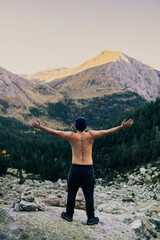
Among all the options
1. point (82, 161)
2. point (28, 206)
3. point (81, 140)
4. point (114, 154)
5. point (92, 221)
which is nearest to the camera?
point (82, 161)

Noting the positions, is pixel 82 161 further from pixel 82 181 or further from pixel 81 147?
pixel 82 181

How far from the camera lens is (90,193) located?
7234 millimetres

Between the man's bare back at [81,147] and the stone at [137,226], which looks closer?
the man's bare back at [81,147]

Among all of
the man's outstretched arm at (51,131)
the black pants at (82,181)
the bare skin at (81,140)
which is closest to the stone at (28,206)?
the black pants at (82,181)

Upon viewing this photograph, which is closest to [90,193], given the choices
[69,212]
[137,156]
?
[69,212]

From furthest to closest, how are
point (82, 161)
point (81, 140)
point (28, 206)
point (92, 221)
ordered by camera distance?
point (28, 206)
point (92, 221)
point (81, 140)
point (82, 161)

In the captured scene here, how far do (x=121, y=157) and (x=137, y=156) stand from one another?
226 inches

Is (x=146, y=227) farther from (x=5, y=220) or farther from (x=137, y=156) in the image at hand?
(x=137, y=156)

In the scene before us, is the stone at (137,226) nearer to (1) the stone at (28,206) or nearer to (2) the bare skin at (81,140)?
(2) the bare skin at (81,140)

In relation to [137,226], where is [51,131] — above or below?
above

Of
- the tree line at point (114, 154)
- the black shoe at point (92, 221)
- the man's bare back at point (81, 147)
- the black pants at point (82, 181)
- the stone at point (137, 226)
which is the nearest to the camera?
the black pants at point (82, 181)

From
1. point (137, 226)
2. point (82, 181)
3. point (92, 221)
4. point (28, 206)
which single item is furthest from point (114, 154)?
point (82, 181)

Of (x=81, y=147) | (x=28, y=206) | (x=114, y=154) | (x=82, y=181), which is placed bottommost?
(x=114, y=154)

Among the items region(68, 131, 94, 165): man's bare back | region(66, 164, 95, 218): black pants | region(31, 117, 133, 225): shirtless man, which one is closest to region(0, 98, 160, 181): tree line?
region(66, 164, 95, 218): black pants
